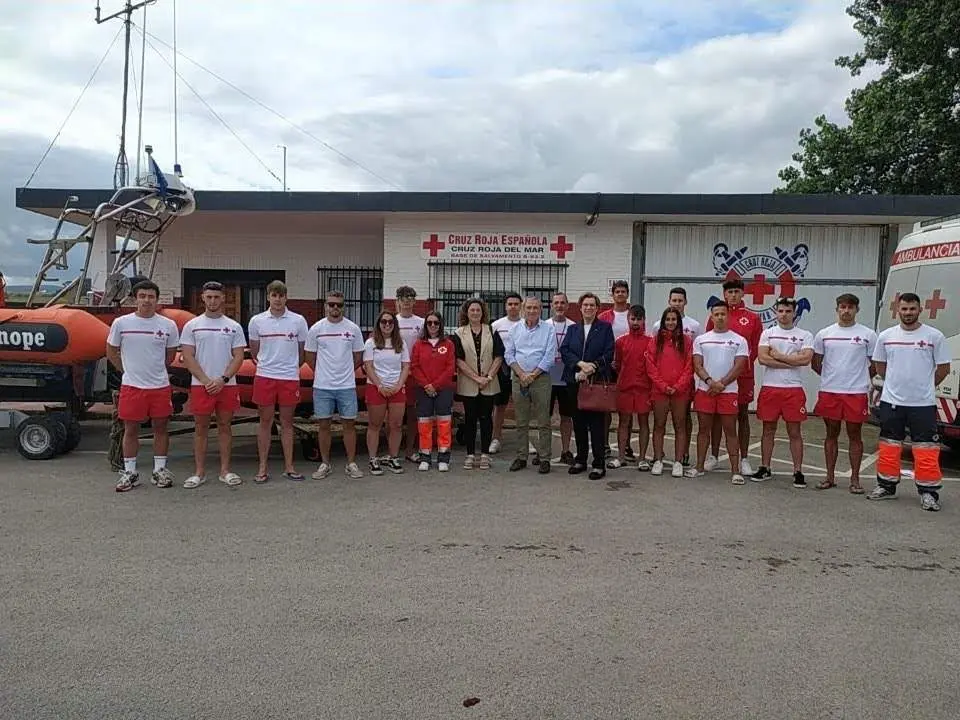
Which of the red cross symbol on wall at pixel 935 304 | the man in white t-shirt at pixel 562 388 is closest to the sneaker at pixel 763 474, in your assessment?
the man in white t-shirt at pixel 562 388

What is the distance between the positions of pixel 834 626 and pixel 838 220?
9387 mm

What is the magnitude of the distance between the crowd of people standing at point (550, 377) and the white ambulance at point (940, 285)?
122cm

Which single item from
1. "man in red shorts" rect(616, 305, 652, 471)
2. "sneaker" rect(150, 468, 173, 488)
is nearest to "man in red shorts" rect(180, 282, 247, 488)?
"sneaker" rect(150, 468, 173, 488)

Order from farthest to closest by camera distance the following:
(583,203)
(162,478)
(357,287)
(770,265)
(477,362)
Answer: (357,287) < (770,265) < (583,203) < (477,362) < (162,478)

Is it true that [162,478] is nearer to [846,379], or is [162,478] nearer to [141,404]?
[141,404]

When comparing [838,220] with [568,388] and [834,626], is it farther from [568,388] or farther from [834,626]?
[834,626]

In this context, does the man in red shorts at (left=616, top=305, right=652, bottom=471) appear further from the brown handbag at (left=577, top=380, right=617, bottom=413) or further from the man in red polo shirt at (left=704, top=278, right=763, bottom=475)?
the man in red polo shirt at (left=704, top=278, right=763, bottom=475)

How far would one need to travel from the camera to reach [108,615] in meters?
3.93

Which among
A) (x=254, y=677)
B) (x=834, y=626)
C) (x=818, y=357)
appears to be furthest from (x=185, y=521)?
(x=818, y=357)

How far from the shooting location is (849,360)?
22.5 ft

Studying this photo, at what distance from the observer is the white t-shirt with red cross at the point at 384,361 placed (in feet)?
23.8

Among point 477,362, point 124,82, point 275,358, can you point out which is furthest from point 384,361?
point 124,82

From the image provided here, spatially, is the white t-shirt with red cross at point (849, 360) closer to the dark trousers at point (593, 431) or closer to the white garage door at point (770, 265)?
the dark trousers at point (593, 431)

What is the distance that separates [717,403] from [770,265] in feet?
19.3
